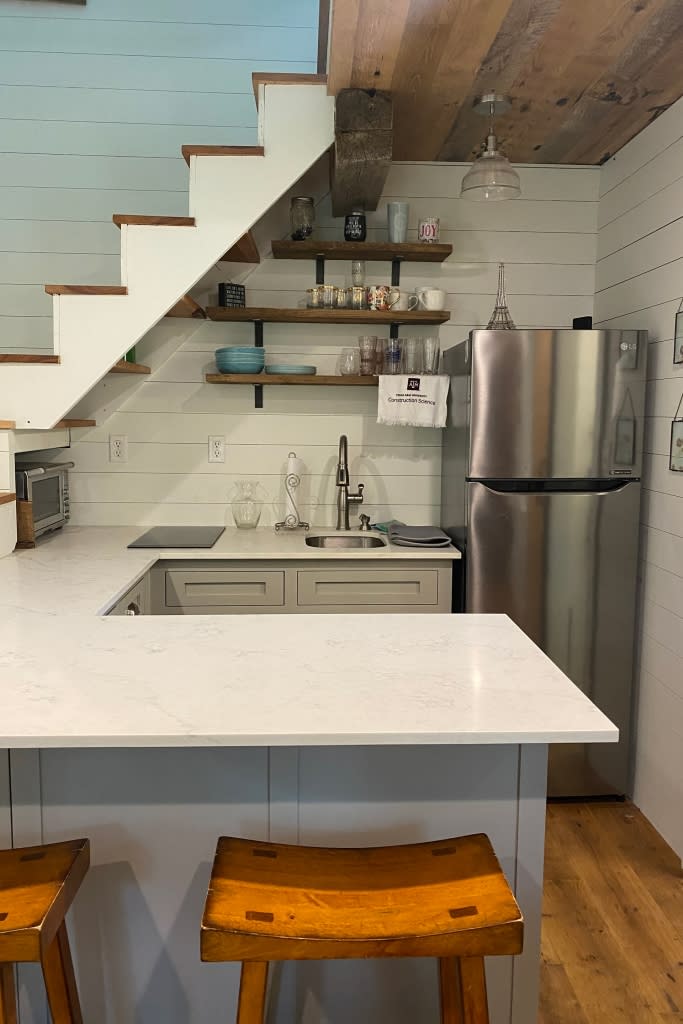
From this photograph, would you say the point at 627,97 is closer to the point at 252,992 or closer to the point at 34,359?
the point at 34,359

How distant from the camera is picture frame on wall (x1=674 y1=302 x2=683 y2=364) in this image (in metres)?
2.90

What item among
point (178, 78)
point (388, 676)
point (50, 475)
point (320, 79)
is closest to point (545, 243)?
point (320, 79)

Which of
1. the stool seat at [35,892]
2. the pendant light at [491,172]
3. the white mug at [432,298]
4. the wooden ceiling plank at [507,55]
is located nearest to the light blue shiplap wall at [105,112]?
the wooden ceiling plank at [507,55]

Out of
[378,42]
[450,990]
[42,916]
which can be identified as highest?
[378,42]

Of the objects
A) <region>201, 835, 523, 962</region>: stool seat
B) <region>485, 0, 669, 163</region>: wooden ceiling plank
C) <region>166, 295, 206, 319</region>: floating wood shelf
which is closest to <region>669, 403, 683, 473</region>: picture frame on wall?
<region>485, 0, 669, 163</region>: wooden ceiling plank

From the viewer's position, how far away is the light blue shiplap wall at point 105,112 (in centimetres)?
357

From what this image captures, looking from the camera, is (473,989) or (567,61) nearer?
(473,989)

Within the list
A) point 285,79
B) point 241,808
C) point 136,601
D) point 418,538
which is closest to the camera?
point 241,808

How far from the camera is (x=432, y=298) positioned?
3533 millimetres

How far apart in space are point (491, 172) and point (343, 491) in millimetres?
1436

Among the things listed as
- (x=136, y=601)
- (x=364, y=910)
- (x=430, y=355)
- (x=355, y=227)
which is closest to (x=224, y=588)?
(x=136, y=601)

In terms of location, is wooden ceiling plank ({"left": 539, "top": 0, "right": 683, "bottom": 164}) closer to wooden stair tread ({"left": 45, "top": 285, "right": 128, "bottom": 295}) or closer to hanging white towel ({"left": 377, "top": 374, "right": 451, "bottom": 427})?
hanging white towel ({"left": 377, "top": 374, "right": 451, "bottom": 427})

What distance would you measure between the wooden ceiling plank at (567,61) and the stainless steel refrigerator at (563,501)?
783mm

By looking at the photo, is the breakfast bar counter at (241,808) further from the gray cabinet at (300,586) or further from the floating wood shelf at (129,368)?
the floating wood shelf at (129,368)
